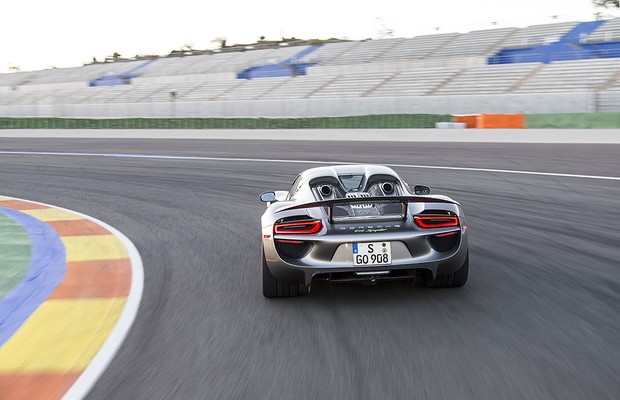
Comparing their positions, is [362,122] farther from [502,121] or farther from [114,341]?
[114,341]

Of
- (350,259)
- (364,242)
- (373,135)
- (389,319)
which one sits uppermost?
(364,242)

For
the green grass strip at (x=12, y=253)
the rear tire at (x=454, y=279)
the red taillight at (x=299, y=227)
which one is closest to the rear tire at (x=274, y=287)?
the red taillight at (x=299, y=227)

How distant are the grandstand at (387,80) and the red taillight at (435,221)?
84.0 feet

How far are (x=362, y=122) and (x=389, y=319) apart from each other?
2325 centimetres

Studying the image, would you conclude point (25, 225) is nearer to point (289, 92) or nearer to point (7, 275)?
point (7, 275)

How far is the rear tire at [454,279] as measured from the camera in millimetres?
5160

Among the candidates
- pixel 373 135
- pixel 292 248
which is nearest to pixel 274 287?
pixel 292 248

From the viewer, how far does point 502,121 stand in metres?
24.4

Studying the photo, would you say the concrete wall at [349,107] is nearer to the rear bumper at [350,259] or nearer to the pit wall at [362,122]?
the pit wall at [362,122]

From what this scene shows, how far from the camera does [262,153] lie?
62.2 feet

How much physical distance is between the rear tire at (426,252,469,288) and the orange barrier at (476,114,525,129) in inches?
789

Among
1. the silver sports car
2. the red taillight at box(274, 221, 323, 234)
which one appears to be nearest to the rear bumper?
the silver sports car

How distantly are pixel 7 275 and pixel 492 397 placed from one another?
4.74 metres

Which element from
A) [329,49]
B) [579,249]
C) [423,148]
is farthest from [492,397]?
[329,49]
